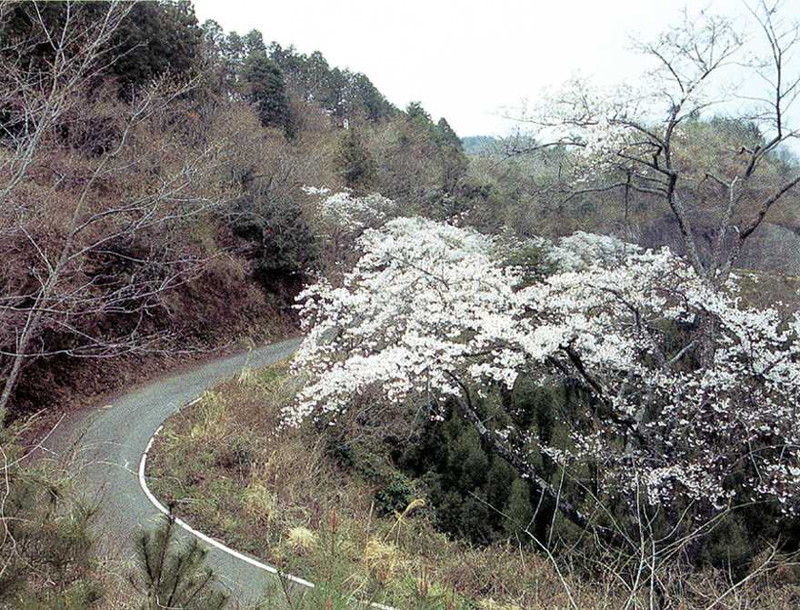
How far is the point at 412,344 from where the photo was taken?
349 inches

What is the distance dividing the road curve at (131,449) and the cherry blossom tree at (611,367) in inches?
106

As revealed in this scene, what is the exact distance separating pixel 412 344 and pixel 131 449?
494 centimetres

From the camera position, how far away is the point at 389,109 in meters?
44.7

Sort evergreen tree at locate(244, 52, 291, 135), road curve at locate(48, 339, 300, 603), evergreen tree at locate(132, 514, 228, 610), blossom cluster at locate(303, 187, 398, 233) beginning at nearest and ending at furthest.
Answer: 1. evergreen tree at locate(132, 514, 228, 610)
2. road curve at locate(48, 339, 300, 603)
3. blossom cluster at locate(303, 187, 398, 233)
4. evergreen tree at locate(244, 52, 291, 135)

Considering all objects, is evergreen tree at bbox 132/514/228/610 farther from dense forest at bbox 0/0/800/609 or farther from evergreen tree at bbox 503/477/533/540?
evergreen tree at bbox 503/477/533/540

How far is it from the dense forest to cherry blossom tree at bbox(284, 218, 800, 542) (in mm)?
72

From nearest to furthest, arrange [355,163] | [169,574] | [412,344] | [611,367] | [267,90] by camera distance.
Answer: [169,574], [412,344], [611,367], [355,163], [267,90]

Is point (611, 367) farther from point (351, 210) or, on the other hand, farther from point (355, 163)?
point (355, 163)

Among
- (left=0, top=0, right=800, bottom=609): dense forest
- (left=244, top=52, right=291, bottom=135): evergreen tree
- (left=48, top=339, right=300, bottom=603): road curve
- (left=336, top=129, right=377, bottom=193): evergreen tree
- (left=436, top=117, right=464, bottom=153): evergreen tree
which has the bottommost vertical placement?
(left=48, top=339, right=300, bottom=603): road curve

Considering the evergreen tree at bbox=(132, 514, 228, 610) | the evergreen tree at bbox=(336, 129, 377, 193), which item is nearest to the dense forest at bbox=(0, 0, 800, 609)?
the evergreen tree at bbox=(132, 514, 228, 610)

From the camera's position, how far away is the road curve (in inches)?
229

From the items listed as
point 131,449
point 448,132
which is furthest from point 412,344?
point 448,132

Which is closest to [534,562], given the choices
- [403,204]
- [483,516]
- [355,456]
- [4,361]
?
[483,516]

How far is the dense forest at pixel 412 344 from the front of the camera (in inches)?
240
